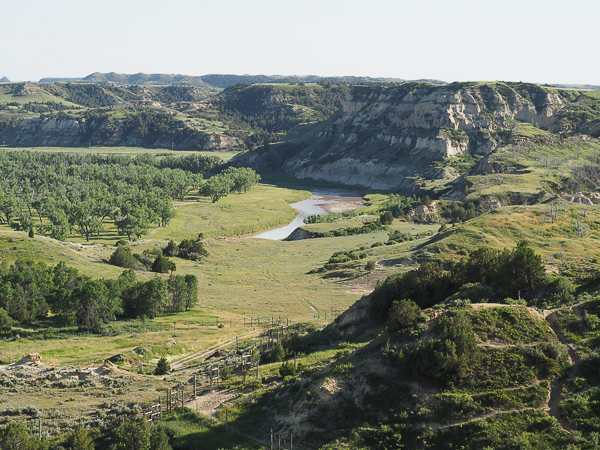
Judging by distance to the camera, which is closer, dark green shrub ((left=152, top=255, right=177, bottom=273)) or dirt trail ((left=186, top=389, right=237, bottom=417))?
dirt trail ((left=186, top=389, right=237, bottom=417))

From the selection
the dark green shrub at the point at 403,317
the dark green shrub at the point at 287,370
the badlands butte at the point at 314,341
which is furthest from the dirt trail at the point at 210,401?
the dark green shrub at the point at 403,317

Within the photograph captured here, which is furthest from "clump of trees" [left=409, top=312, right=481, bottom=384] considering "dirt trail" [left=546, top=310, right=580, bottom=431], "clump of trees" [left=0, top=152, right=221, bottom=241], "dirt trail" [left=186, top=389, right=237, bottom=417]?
"clump of trees" [left=0, top=152, right=221, bottom=241]

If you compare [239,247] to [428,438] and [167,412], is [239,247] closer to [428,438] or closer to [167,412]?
[167,412]

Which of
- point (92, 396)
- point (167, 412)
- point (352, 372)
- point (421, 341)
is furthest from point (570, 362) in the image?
point (92, 396)

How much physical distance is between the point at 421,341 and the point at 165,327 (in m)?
39.6

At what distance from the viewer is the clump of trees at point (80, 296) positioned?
196ft

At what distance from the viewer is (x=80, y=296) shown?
6053cm

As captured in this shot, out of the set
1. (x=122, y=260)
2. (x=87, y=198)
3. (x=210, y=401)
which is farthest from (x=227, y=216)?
(x=210, y=401)

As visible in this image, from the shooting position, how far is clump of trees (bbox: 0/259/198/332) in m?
59.8

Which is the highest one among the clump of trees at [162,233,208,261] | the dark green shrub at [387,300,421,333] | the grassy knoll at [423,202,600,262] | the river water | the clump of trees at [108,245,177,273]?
the dark green shrub at [387,300,421,333]

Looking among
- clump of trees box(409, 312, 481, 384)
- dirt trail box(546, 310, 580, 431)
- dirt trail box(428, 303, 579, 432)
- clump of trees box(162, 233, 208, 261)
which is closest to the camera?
dirt trail box(546, 310, 580, 431)

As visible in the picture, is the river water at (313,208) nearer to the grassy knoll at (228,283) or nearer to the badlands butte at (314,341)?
the grassy knoll at (228,283)

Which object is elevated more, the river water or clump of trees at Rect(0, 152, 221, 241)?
clump of trees at Rect(0, 152, 221, 241)

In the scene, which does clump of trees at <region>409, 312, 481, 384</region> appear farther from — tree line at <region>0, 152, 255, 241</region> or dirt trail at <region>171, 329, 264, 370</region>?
tree line at <region>0, 152, 255, 241</region>
